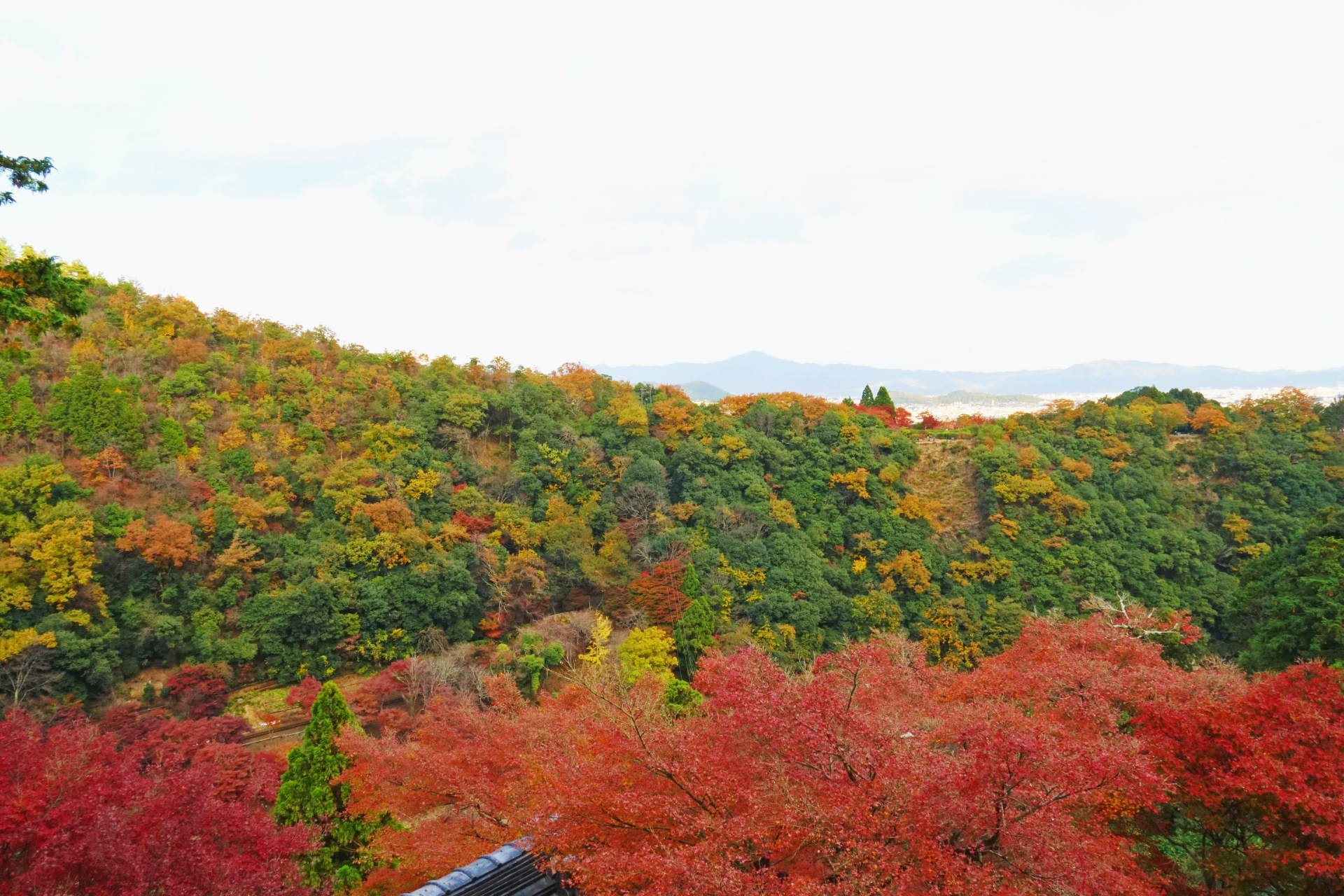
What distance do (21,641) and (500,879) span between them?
46.7ft

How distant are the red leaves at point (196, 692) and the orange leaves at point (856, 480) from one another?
21198mm

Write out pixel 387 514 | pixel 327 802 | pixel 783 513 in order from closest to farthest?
pixel 327 802 → pixel 387 514 → pixel 783 513

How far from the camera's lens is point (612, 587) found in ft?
68.9

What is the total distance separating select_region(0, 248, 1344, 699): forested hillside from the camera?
1619cm

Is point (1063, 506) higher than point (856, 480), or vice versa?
point (856, 480)

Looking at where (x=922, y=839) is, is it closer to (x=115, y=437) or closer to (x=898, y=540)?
(x=898, y=540)

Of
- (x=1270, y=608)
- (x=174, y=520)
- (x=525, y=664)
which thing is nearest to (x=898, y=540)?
(x=1270, y=608)

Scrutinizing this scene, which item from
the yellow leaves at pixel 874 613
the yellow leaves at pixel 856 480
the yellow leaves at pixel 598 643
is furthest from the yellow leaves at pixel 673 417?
the yellow leaves at pixel 598 643

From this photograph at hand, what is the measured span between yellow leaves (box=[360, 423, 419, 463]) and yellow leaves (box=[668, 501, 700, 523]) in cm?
937

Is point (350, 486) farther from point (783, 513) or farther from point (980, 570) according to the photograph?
point (980, 570)

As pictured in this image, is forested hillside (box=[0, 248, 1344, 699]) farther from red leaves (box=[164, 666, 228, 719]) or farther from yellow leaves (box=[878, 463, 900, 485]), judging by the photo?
red leaves (box=[164, 666, 228, 719])

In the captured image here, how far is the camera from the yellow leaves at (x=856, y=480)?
85.1 feet

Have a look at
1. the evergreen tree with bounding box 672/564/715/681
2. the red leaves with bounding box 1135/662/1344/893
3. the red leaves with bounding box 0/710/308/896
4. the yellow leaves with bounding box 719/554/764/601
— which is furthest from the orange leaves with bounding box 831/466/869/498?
the red leaves with bounding box 0/710/308/896

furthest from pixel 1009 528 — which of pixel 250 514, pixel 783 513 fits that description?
pixel 250 514
